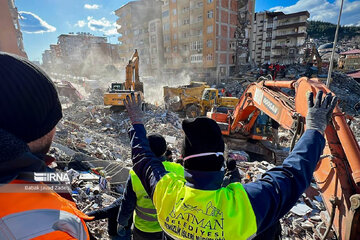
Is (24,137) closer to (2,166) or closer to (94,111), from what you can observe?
(2,166)

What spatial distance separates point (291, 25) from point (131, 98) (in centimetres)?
5090

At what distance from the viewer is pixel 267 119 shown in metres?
7.30

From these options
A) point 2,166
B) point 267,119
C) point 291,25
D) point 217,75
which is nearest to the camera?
point 2,166

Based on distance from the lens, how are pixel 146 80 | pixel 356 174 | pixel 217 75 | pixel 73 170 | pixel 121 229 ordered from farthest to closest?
pixel 146 80, pixel 217 75, pixel 73 170, pixel 121 229, pixel 356 174

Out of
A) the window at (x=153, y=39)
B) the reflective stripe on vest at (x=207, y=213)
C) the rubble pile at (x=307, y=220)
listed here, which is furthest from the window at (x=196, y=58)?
the reflective stripe on vest at (x=207, y=213)

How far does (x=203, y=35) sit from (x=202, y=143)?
108ft

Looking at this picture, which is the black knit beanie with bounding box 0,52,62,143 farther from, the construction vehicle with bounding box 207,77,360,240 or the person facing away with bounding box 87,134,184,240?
the construction vehicle with bounding box 207,77,360,240

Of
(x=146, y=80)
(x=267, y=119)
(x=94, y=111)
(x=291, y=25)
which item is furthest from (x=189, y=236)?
(x=291, y=25)

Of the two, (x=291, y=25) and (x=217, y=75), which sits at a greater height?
(x=291, y=25)

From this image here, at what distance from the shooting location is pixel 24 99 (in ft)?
2.54

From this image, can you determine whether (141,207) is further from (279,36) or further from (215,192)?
(279,36)

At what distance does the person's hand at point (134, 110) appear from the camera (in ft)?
6.13

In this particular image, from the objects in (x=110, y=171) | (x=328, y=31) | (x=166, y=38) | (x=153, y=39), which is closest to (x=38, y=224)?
(x=110, y=171)

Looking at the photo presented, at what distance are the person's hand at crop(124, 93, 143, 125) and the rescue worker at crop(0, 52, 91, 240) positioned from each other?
98 cm
